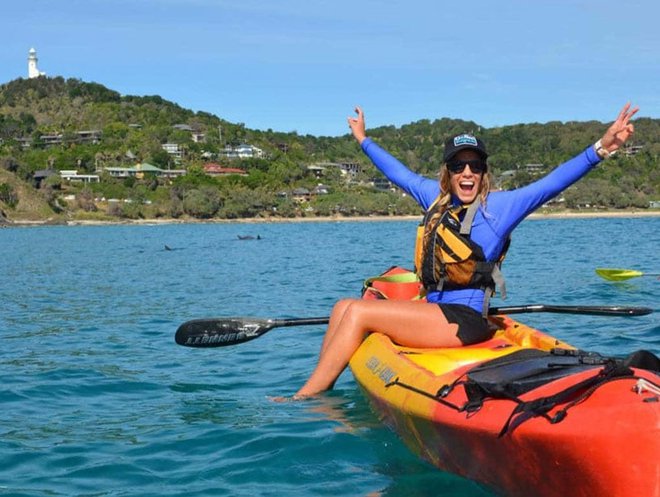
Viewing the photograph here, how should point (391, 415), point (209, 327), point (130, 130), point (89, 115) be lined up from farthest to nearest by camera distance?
point (89, 115) → point (130, 130) → point (209, 327) → point (391, 415)

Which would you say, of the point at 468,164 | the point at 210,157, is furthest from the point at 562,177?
the point at 210,157

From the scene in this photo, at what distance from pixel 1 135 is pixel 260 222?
60968 millimetres

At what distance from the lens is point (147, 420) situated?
5.91m

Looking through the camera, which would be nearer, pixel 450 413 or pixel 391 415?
pixel 450 413

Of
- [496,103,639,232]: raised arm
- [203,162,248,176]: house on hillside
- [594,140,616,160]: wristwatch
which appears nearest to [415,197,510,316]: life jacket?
[496,103,639,232]: raised arm

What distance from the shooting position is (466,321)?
16.8 feet

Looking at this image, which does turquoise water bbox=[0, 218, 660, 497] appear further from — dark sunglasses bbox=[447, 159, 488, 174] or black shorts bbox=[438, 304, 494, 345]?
dark sunglasses bbox=[447, 159, 488, 174]

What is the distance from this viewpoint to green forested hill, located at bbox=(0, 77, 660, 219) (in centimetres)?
9538

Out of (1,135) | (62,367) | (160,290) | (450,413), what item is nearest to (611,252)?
(160,290)

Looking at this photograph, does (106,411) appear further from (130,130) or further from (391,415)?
(130,130)

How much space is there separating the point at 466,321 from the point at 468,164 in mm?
986

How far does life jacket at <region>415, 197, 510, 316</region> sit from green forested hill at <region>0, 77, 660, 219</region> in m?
72.4

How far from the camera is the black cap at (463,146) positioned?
5.09 m

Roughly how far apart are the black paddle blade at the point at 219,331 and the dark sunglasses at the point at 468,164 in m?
2.42
